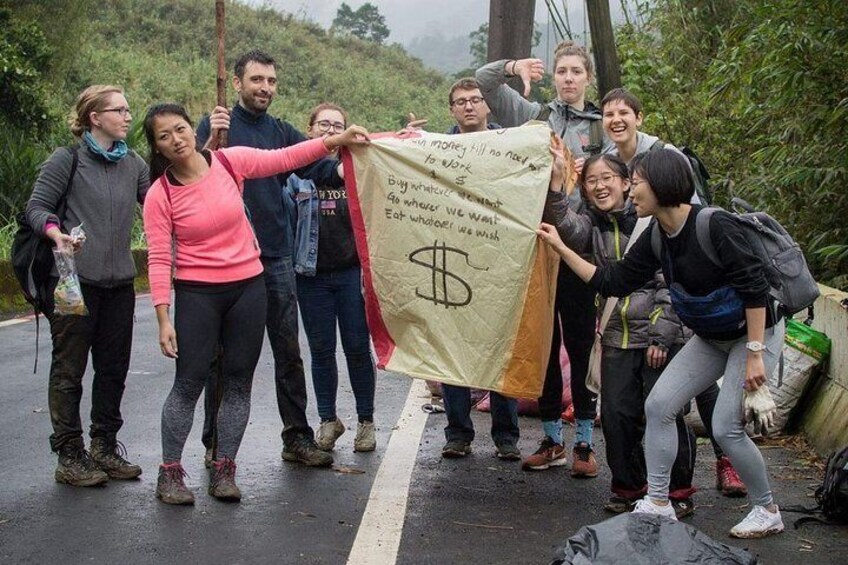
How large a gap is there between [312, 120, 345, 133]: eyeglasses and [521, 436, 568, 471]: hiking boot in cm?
206

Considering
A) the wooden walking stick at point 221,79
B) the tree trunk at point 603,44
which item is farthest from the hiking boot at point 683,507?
the tree trunk at point 603,44

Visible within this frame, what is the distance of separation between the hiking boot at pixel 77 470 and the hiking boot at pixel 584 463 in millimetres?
2437

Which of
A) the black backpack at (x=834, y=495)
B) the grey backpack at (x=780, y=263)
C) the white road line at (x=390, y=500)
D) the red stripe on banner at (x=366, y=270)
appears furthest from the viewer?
the red stripe on banner at (x=366, y=270)

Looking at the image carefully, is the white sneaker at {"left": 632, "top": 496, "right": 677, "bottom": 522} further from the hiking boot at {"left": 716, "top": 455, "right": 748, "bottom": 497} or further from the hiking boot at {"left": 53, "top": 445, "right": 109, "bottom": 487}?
the hiking boot at {"left": 53, "top": 445, "right": 109, "bottom": 487}

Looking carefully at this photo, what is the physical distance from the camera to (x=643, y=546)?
180 inches

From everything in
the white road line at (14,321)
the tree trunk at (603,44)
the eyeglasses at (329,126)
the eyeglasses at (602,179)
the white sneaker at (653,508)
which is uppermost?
the tree trunk at (603,44)

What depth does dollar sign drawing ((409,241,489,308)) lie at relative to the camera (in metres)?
6.60

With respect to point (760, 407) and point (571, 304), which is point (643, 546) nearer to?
point (760, 407)

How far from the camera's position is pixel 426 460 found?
24.1ft

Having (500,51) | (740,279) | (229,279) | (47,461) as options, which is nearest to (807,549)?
(740,279)

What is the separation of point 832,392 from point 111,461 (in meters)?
4.24

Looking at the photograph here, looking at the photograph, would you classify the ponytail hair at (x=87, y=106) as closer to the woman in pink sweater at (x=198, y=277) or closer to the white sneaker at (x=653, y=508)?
the woman in pink sweater at (x=198, y=277)

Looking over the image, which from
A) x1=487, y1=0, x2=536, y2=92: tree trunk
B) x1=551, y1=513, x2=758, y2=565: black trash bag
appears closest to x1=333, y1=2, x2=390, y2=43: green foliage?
x1=487, y1=0, x2=536, y2=92: tree trunk

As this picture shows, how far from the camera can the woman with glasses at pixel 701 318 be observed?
18.4 ft
